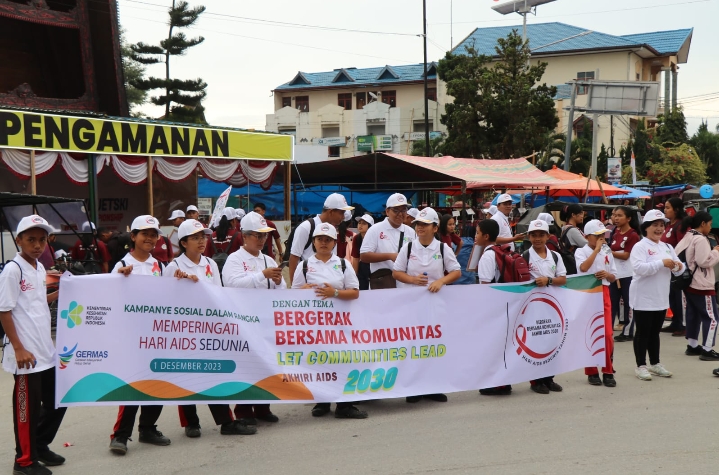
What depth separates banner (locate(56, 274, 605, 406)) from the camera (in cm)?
579

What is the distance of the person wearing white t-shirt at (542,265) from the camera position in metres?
7.59

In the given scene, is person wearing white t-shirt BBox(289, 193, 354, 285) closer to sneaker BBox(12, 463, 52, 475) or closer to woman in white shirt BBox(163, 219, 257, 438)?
woman in white shirt BBox(163, 219, 257, 438)

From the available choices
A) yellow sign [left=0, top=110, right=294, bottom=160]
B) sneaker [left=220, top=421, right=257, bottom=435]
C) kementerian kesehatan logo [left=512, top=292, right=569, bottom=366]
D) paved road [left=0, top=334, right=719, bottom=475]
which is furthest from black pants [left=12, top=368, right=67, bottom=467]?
yellow sign [left=0, top=110, right=294, bottom=160]

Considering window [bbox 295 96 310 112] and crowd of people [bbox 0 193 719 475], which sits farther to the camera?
window [bbox 295 96 310 112]

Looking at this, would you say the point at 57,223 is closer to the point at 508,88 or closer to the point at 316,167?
the point at 316,167

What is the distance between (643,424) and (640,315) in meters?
1.93

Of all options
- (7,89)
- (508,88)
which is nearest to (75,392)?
(7,89)

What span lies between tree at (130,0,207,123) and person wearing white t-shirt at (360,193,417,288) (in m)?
34.1

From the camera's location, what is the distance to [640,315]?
8.17 meters

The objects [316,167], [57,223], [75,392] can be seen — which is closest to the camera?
[75,392]

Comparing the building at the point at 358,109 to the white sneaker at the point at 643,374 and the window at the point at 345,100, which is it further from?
the white sneaker at the point at 643,374

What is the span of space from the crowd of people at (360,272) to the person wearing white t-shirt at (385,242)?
1 cm

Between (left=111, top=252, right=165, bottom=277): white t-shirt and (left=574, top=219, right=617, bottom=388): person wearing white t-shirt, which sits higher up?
(left=111, top=252, right=165, bottom=277): white t-shirt

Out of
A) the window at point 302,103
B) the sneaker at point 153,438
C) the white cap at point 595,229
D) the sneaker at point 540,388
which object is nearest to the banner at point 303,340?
the sneaker at point 540,388
